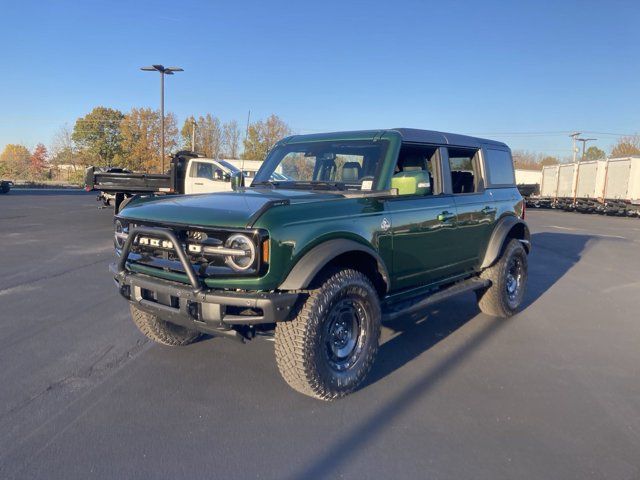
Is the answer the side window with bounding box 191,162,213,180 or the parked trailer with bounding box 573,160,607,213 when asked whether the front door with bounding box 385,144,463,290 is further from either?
the parked trailer with bounding box 573,160,607,213

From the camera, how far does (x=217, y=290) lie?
3.25m

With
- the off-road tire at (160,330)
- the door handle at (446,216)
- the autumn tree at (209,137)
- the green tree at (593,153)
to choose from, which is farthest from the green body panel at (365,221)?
the green tree at (593,153)

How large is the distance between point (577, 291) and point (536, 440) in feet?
16.7

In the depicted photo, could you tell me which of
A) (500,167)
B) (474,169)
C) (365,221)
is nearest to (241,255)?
(365,221)

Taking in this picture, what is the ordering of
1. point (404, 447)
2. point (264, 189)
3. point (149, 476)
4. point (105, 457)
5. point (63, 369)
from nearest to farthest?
point (149, 476)
point (105, 457)
point (404, 447)
point (63, 369)
point (264, 189)

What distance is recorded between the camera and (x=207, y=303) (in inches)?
125

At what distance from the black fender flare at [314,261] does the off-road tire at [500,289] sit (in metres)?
2.65

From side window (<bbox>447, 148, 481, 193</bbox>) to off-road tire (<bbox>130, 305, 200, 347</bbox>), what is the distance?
3158mm

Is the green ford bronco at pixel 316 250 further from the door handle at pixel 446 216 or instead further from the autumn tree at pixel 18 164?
the autumn tree at pixel 18 164

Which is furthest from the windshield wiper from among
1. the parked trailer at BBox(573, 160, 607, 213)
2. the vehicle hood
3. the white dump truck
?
the parked trailer at BBox(573, 160, 607, 213)

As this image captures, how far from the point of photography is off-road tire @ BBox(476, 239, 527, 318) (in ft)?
18.6

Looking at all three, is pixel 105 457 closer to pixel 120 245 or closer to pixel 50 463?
pixel 50 463

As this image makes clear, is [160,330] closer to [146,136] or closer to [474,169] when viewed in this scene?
[474,169]

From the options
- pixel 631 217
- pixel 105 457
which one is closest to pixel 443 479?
pixel 105 457
